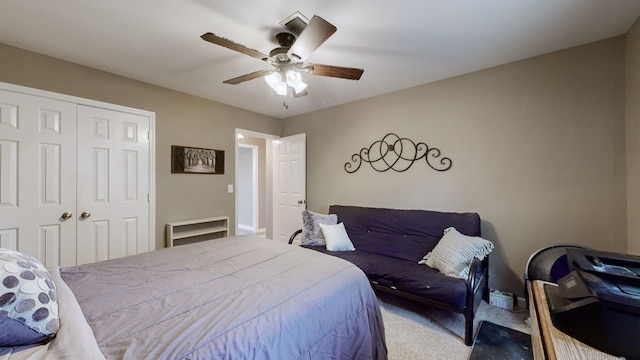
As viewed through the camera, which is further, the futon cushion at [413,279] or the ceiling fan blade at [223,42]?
the futon cushion at [413,279]

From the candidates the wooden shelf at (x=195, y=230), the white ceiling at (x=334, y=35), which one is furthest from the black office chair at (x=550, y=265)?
the wooden shelf at (x=195, y=230)

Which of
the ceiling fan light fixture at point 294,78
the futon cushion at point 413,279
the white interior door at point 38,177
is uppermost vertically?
the ceiling fan light fixture at point 294,78

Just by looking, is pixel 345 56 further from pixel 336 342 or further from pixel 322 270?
pixel 336 342

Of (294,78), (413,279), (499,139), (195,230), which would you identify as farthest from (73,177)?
(499,139)

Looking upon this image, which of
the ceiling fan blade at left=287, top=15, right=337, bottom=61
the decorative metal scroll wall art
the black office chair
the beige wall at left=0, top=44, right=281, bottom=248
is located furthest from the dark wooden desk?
the beige wall at left=0, top=44, right=281, bottom=248

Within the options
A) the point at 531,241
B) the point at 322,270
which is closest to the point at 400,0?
the point at 322,270

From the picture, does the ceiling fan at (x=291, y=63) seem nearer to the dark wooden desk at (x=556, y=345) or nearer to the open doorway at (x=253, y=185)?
the dark wooden desk at (x=556, y=345)

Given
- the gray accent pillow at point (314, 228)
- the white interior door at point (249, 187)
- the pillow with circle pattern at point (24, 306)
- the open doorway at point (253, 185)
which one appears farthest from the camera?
the white interior door at point (249, 187)

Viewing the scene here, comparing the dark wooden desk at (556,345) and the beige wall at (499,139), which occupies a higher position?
the beige wall at (499,139)

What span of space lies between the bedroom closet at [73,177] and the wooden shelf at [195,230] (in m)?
0.22

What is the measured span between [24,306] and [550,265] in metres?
2.98

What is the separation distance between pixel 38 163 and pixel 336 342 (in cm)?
309

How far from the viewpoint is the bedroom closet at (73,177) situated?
2.20 metres

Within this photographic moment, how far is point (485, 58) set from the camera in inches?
93.6
